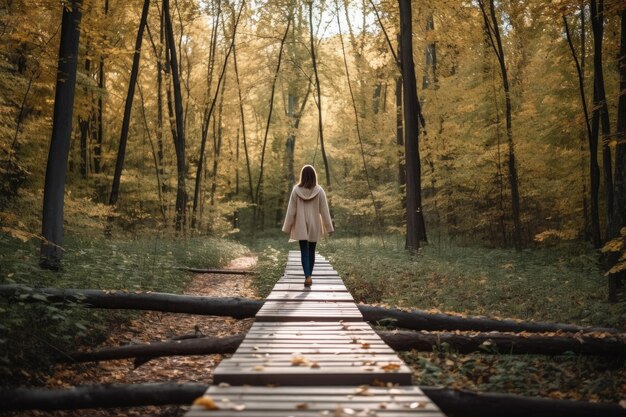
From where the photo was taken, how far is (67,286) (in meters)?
7.50

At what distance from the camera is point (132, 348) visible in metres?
5.65

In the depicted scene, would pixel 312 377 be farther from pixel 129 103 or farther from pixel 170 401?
pixel 129 103

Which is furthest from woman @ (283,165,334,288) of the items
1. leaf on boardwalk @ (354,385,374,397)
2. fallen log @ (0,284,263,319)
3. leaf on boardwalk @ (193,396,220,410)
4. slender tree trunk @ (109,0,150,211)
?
slender tree trunk @ (109,0,150,211)

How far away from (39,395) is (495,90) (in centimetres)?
1763

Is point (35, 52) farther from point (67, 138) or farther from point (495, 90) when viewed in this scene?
point (495, 90)

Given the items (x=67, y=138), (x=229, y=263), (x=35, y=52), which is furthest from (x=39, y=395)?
(x=229, y=263)

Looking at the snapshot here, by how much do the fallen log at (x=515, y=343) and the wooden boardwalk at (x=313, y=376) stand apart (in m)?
0.70

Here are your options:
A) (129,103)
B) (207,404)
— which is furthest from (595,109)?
(129,103)

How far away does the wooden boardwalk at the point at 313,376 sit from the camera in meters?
2.99

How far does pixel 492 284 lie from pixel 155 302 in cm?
741

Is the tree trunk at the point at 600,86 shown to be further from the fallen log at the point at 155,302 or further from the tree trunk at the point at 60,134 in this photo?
the tree trunk at the point at 60,134

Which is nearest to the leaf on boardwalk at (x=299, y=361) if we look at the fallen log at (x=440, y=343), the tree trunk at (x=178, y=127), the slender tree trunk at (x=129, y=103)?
the fallen log at (x=440, y=343)

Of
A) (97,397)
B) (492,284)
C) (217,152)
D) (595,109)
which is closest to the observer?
(97,397)

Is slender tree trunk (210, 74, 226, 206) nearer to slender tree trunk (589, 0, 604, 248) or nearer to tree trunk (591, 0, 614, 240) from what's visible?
slender tree trunk (589, 0, 604, 248)
